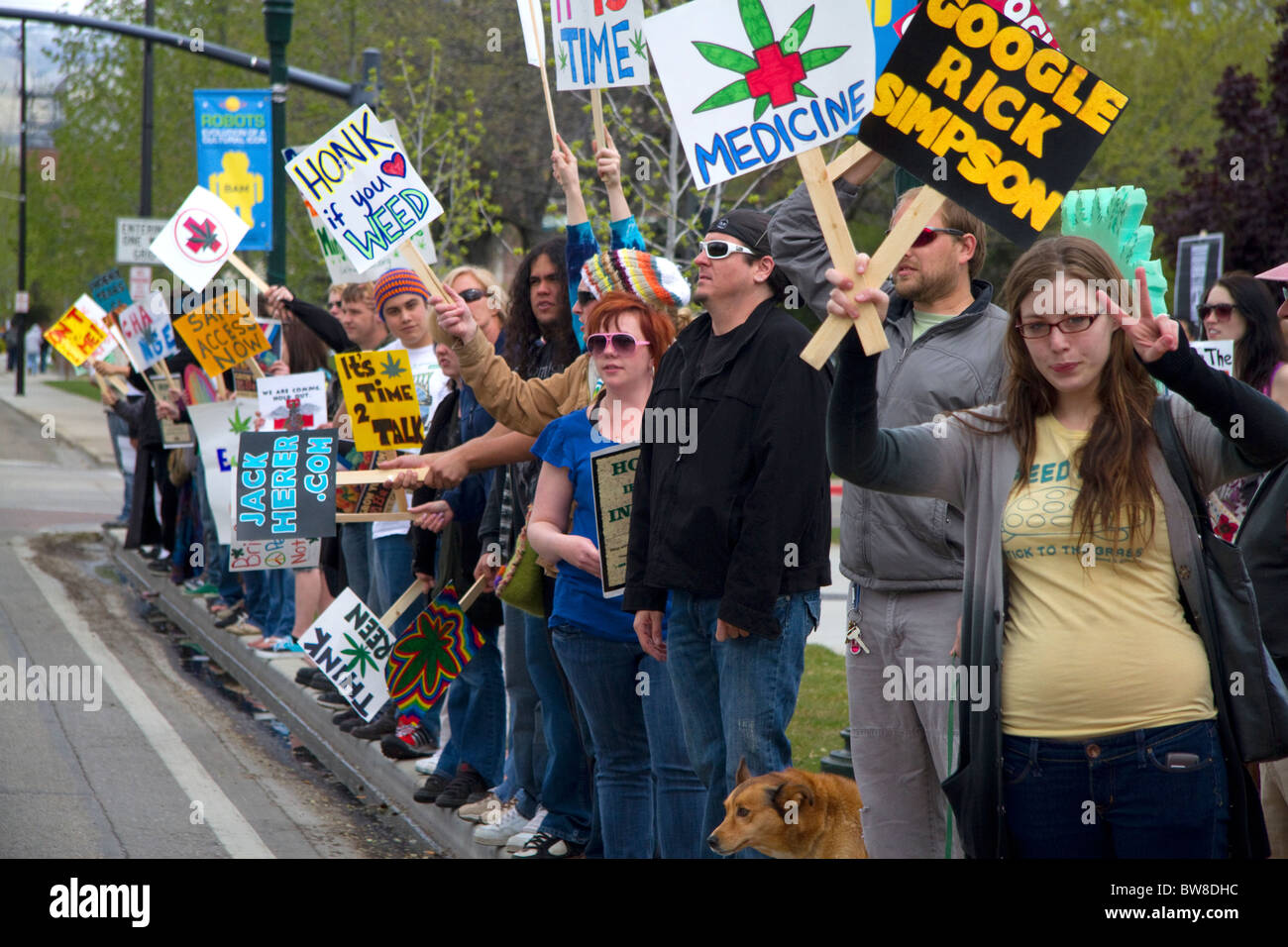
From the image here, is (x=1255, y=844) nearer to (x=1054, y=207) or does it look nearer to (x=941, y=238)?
(x=1054, y=207)

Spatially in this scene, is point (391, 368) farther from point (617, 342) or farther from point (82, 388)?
point (82, 388)

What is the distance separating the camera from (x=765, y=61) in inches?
141

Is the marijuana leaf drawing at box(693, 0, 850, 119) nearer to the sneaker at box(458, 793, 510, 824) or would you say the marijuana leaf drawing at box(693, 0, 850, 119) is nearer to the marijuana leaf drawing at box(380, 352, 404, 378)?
the sneaker at box(458, 793, 510, 824)

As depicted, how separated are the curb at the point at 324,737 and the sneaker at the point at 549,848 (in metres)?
0.22

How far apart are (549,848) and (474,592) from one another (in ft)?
4.07

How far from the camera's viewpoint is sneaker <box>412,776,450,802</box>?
662cm

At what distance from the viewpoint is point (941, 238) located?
423 cm

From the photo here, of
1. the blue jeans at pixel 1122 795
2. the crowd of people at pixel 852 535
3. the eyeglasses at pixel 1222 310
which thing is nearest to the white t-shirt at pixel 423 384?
the crowd of people at pixel 852 535

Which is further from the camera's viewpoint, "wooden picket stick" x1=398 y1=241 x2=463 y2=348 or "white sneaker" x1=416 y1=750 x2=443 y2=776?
"white sneaker" x1=416 y1=750 x2=443 y2=776

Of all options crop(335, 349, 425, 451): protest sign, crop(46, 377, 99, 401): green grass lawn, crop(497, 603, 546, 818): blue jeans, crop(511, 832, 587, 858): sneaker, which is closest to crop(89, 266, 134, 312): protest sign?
crop(335, 349, 425, 451): protest sign

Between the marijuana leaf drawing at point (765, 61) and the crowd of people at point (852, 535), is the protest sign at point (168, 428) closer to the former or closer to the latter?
the crowd of people at point (852, 535)

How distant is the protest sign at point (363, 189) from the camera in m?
6.34

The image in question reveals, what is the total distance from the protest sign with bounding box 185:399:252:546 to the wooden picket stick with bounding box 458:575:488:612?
450 cm

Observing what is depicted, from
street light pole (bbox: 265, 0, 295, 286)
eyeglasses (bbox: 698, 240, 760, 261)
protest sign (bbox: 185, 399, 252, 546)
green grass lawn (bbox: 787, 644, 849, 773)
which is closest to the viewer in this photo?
eyeglasses (bbox: 698, 240, 760, 261)
